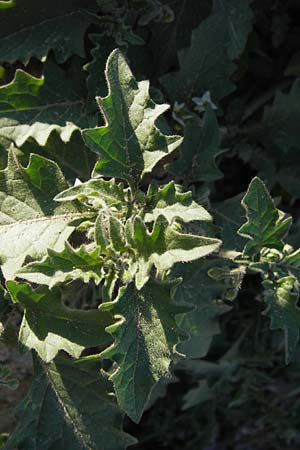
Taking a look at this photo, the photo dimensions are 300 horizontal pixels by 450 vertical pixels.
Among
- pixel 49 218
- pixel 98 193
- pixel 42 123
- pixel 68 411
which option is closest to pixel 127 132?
pixel 98 193

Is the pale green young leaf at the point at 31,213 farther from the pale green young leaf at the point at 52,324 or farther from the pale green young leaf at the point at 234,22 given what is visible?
the pale green young leaf at the point at 234,22

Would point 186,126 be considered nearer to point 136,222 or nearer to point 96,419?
point 136,222

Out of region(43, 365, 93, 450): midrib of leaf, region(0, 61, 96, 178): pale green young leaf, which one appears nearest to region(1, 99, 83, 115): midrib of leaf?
region(0, 61, 96, 178): pale green young leaf

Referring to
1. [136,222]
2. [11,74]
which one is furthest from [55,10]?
[136,222]

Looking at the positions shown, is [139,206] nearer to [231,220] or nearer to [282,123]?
[231,220]

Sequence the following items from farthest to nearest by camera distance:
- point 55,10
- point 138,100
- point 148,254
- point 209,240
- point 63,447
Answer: point 55,10 → point 63,447 → point 138,100 → point 148,254 → point 209,240

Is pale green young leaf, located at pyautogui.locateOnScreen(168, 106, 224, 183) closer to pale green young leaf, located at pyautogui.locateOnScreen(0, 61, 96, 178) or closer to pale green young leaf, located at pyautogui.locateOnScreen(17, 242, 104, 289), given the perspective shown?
pale green young leaf, located at pyautogui.locateOnScreen(0, 61, 96, 178)
